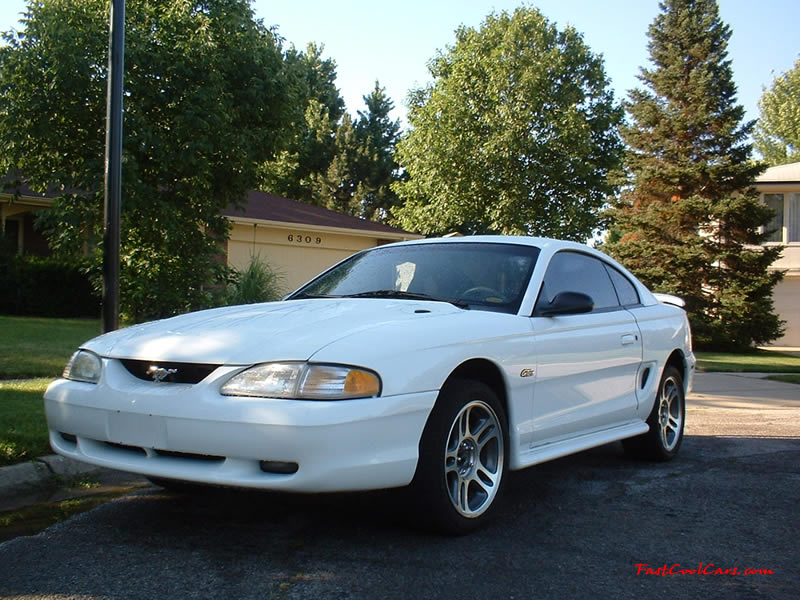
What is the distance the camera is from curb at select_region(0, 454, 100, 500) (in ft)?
16.1

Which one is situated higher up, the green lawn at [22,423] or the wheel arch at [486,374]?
the wheel arch at [486,374]

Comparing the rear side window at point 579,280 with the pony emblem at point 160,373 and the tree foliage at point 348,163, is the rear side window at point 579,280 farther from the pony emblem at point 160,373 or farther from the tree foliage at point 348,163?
the tree foliage at point 348,163

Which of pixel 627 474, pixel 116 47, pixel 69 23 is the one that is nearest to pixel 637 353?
pixel 627 474

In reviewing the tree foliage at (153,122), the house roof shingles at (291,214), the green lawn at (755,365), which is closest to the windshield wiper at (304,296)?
the tree foliage at (153,122)

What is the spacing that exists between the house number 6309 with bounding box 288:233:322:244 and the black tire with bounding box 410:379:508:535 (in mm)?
20903

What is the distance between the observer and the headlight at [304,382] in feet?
11.9

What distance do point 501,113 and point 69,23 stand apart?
76.2 feet

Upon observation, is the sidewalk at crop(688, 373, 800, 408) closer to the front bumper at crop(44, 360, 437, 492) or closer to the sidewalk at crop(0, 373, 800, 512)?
the sidewalk at crop(0, 373, 800, 512)

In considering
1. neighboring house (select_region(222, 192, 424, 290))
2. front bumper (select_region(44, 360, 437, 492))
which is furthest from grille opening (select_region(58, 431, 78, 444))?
neighboring house (select_region(222, 192, 424, 290))

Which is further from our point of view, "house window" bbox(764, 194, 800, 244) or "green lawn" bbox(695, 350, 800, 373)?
"house window" bbox(764, 194, 800, 244)

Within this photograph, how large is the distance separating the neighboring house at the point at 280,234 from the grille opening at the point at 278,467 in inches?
734

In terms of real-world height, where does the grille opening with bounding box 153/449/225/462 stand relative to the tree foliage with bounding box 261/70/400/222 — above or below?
below

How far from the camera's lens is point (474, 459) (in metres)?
4.26

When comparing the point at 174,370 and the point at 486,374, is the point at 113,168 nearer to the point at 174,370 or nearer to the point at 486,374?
the point at 174,370
